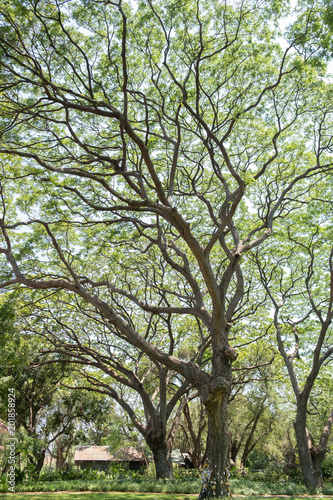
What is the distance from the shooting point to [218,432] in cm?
728

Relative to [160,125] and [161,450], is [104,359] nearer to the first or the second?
[161,450]

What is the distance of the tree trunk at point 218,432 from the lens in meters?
6.96

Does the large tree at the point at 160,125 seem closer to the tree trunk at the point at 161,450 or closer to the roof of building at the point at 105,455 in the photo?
the tree trunk at the point at 161,450

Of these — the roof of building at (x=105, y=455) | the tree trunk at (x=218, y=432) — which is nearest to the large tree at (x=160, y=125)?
the tree trunk at (x=218, y=432)

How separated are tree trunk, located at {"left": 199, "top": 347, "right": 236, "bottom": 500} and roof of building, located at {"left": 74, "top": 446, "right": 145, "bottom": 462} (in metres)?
23.1

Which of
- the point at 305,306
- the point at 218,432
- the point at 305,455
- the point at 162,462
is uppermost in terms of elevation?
the point at 305,306

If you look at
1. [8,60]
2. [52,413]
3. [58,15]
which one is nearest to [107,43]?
[58,15]

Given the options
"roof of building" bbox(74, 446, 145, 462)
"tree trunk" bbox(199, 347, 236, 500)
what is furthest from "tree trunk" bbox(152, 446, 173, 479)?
"roof of building" bbox(74, 446, 145, 462)

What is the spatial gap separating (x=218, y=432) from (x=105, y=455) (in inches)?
1145

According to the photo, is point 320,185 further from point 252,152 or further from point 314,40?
point 314,40

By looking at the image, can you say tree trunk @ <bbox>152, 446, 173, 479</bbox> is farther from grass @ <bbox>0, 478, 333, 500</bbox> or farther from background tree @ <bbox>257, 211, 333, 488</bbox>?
background tree @ <bbox>257, 211, 333, 488</bbox>

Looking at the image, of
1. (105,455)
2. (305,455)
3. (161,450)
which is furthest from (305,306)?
(105,455)

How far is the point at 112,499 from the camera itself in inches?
328

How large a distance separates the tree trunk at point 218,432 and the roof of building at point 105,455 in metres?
23.1
